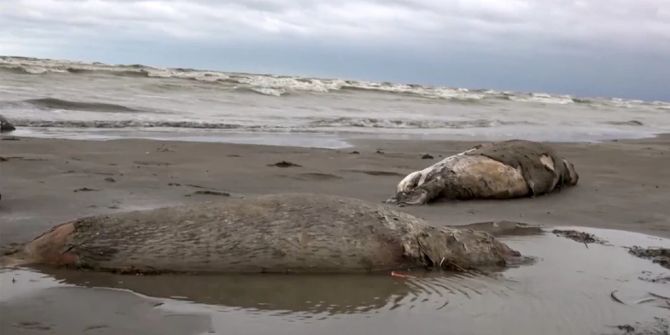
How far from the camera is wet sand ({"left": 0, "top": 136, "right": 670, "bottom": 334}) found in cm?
345

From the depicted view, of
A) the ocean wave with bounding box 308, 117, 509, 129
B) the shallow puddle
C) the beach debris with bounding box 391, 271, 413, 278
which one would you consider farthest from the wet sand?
the ocean wave with bounding box 308, 117, 509, 129

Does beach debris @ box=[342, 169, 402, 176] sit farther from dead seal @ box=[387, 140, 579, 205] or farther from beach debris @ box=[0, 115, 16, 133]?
beach debris @ box=[0, 115, 16, 133]

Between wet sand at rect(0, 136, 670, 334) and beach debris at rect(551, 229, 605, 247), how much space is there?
0.42ft

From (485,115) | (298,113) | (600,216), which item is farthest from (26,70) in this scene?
(600,216)

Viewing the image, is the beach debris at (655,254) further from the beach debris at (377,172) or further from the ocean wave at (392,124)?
the ocean wave at (392,124)

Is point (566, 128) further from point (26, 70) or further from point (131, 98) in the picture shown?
point (26, 70)

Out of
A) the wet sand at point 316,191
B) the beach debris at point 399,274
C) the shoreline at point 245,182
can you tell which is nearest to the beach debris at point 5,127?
the shoreline at point 245,182

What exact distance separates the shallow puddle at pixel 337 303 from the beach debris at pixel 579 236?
3.31 feet

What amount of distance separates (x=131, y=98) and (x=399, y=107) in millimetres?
9809

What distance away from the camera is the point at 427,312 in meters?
3.68

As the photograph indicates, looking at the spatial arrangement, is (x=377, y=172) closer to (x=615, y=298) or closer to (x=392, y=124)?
(x=615, y=298)

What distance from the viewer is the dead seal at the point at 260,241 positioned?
4.18 metres

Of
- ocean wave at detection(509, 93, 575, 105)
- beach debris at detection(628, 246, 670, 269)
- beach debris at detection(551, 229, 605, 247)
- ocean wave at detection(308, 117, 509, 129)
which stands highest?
ocean wave at detection(509, 93, 575, 105)

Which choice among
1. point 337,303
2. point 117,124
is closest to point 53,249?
point 337,303
